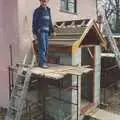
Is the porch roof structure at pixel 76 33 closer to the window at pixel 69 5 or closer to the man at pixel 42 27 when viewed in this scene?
the man at pixel 42 27

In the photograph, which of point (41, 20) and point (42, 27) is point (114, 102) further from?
point (41, 20)

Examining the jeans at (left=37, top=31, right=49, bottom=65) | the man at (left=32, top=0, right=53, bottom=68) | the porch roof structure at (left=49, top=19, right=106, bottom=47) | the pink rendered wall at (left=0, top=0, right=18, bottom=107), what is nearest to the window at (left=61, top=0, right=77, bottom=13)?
the porch roof structure at (left=49, top=19, right=106, bottom=47)

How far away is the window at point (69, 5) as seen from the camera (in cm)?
A: 1075

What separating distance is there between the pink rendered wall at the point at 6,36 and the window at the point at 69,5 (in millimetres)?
2768

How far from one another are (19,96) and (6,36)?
265cm

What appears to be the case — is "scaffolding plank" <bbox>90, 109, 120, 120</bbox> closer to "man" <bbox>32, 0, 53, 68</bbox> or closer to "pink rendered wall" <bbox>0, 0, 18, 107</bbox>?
"man" <bbox>32, 0, 53, 68</bbox>

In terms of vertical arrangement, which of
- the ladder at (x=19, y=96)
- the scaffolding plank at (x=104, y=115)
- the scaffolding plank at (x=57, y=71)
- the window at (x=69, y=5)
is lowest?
the scaffolding plank at (x=104, y=115)

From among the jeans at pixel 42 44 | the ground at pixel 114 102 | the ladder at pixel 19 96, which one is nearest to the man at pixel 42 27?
the jeans at pixel 42 44

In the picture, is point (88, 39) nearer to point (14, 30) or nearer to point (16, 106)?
point (14, 30)

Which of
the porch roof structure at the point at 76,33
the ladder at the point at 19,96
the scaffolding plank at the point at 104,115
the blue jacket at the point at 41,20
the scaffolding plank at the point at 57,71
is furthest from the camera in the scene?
the scaffolding plank at the point at 104,115

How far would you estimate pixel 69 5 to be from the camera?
11195 mm

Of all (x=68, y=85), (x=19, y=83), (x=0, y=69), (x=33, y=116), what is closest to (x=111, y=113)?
(x=68, y=85)

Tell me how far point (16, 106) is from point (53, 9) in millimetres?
4344

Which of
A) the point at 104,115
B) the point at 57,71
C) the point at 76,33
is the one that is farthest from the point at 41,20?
the point at 104,115
